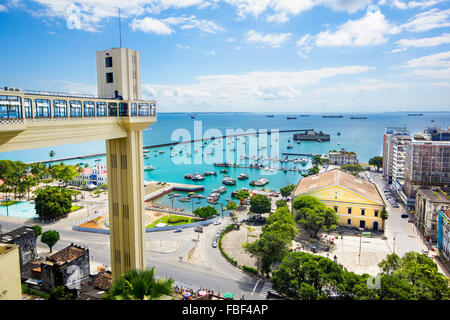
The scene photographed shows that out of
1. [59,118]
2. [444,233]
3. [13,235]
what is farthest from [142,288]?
[444,233]

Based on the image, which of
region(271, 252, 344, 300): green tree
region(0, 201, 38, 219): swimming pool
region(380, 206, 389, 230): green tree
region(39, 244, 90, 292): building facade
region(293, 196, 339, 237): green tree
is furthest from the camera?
region(0, 201, 38, 219): swimming pool

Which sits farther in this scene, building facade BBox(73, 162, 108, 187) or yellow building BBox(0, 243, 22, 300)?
building facade BBox(73, 162, 108, 187)

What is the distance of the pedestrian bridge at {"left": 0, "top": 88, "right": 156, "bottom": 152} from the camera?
10.4m

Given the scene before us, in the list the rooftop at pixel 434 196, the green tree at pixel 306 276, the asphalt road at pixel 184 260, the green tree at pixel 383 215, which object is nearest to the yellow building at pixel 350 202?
the green tree at pixel 383 215

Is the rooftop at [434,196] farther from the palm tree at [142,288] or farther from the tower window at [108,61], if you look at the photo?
the palm tree at [142,288]

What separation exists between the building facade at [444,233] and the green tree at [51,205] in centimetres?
4679

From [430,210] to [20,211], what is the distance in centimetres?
5648

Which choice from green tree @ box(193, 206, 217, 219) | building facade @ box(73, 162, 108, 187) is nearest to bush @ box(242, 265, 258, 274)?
green tree @ box(193, 206, 217, 219)

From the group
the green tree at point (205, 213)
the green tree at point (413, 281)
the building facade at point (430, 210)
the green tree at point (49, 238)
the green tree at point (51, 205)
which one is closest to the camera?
the green tree at point (413, 281)

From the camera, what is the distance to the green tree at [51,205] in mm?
42062

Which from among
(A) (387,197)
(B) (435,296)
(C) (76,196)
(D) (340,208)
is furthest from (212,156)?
(B) (435,296)

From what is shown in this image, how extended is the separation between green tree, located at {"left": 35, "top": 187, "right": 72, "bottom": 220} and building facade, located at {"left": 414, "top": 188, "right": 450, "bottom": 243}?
154 ft

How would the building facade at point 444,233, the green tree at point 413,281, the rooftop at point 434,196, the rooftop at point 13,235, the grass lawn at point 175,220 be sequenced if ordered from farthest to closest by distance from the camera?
the grass lawn at point 175,220 → the rooftop at point 434,196 → the building facade at point 444,233 → the rooftop at point 13,235 → the green tree at point 413,281

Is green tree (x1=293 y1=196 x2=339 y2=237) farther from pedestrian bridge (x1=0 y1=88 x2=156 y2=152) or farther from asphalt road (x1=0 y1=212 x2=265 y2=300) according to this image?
pedestrian bridge (x1=0 y1=88 x2=156 y2=152)
